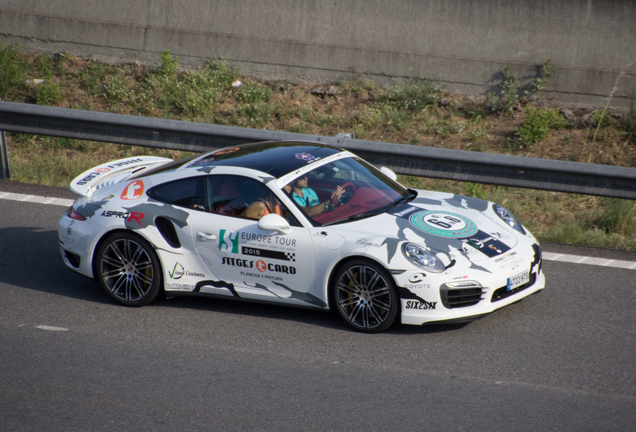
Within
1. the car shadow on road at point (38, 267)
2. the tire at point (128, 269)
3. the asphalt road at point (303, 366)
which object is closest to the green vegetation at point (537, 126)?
the asphalt road at point (303, 366)

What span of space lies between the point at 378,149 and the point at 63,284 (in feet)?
12.5

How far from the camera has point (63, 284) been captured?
6.59 meters

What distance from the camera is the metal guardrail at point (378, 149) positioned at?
7.48m

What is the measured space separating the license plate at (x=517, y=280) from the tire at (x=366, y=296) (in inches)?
35.1

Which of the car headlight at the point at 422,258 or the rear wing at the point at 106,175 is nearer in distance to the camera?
the car headlight at the point at 422,258

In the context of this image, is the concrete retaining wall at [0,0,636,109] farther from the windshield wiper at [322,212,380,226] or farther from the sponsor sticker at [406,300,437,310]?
the sponsor sticker at [406,300,437,310]

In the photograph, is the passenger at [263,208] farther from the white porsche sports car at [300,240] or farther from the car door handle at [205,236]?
the car door handle at [205,236]

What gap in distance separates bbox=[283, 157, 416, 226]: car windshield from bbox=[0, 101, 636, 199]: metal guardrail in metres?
1.65

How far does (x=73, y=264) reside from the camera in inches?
250

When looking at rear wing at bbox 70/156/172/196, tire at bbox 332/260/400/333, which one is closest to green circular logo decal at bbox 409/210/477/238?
tire at bbox 332/260/400/333

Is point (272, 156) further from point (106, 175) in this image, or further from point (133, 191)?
point (106, 175)

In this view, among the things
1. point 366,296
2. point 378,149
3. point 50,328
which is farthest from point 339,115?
point 50,328

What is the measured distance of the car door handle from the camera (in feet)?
19.0

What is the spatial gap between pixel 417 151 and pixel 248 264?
3.10m
